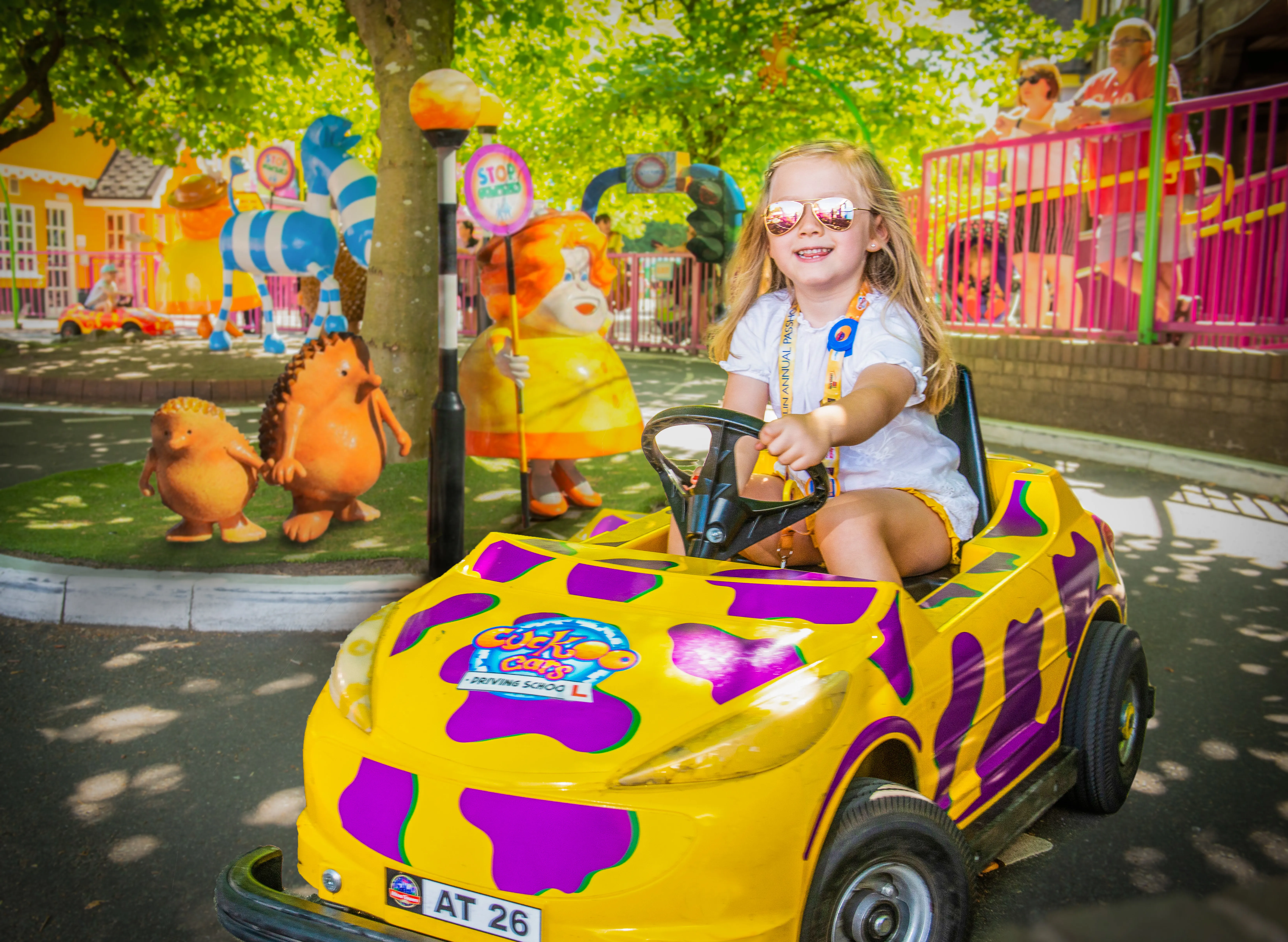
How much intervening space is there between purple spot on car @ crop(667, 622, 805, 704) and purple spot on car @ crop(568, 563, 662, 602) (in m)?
0.19

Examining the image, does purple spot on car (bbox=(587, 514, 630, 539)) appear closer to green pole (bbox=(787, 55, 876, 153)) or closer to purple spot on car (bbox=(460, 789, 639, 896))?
purple spot on car (bbox=(460, 789, 639, 896))

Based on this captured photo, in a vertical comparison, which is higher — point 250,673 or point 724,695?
point 724,695

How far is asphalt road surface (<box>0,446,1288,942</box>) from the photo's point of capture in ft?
8.14

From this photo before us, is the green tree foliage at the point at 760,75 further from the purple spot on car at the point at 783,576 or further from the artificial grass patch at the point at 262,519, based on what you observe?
the purple spot on car at the point at 783,576

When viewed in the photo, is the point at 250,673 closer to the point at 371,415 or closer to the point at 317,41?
the point at 371,415

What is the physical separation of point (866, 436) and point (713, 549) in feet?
1.42

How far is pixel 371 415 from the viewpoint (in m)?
5.15

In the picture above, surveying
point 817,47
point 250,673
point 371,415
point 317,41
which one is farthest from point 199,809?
point 817,47

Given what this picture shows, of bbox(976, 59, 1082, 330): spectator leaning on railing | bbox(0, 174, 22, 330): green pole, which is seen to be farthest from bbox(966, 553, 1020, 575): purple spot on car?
bbox(0, 174, 22, 330): green pole

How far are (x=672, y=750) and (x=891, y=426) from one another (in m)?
1.32

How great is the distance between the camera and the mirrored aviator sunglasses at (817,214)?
2.68 meters

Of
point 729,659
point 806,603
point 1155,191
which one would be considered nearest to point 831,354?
point 806,603

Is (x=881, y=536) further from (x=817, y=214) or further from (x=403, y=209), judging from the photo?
(x=403, y=209)

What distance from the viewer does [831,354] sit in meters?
2.77
